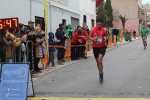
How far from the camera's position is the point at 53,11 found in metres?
22.4

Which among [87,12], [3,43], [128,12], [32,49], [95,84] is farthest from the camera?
[128,12]

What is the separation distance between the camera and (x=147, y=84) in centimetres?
1007

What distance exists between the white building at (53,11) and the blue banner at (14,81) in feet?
23.5

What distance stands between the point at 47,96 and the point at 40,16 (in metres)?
11.7

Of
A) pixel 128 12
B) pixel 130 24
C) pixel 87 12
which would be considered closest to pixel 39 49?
pixel 87 12

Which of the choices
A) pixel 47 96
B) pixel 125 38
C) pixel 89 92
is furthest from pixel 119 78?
pixel 125 38

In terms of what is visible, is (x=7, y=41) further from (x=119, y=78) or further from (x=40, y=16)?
(x=40, y=16)

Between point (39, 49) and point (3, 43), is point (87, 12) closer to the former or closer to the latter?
point (39, 49)

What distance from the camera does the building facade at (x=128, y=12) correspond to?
87.8m

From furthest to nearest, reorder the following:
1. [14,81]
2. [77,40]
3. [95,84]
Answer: [77,40]
[95,84]
[14,81]

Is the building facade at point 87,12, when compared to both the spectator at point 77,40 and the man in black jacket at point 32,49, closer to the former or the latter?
the spectator at point 77,40

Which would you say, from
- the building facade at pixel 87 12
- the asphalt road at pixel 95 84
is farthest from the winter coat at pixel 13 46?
the building facade at pixel 87 12

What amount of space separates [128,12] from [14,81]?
Answer: 84376 mm

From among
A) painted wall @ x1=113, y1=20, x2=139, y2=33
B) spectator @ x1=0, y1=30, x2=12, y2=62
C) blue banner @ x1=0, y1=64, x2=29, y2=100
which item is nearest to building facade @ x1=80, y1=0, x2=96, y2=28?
spectator @ x1=0, y1=30, x2=12, y2=62
